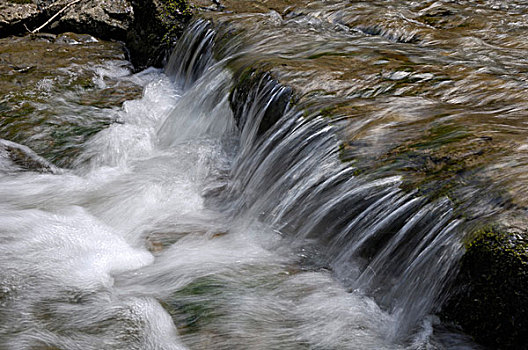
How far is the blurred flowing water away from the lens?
2.84m

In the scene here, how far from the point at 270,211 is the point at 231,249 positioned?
439 mm

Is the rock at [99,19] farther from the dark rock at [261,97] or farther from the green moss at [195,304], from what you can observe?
the green moss at [195,304]

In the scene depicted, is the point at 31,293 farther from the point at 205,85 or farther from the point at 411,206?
the point at 205,85

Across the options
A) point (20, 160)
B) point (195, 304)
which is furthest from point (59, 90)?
point (195, 304)

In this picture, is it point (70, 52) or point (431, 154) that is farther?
point (70, 52)

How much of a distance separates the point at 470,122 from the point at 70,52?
6449 mm

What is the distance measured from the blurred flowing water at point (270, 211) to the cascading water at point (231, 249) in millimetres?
12

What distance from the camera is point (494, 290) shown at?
2.36 meters

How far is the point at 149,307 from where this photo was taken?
3.08 metres

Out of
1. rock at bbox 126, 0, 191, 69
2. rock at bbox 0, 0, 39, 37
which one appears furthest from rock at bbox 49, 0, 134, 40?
rock at bbox 126, 0, 191, 69

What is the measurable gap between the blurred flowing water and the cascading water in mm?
12

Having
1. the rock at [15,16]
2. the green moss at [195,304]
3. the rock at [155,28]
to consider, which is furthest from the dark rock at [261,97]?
the rock at [15,16]

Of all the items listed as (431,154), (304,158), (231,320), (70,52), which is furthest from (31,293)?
(70,52)

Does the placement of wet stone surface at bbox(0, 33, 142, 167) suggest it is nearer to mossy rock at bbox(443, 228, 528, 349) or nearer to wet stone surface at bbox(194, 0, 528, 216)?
wet stone surface at bbox(194, 0, 528, 216)
